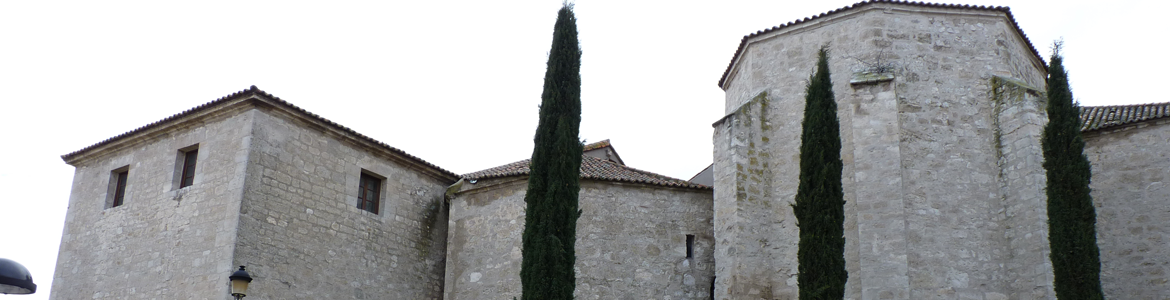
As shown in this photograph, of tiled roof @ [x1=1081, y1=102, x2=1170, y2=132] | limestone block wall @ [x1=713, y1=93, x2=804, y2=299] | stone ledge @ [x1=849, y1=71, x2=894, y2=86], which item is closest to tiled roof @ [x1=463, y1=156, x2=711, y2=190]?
limestone block wall @ [x1=713, y1=93, x2=804, y2=299]

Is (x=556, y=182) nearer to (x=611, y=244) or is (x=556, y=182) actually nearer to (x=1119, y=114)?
(x=611, y=244)

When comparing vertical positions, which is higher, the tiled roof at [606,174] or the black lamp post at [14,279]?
the tiled roof at [606,174]

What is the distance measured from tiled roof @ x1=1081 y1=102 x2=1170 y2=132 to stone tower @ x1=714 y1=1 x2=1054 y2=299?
133cm

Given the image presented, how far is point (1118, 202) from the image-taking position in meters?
15.7

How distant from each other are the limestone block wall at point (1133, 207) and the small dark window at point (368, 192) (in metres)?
13.3

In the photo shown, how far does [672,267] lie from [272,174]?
7.32 m

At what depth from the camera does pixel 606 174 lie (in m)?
17.0

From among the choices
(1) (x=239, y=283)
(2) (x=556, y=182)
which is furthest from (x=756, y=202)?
(1) (x=239, y=283)

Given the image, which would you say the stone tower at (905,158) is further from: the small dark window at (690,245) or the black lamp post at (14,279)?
the black lamp post at (14,279)

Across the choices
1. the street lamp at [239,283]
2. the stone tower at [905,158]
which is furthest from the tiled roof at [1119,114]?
the street lamp at [239,283]

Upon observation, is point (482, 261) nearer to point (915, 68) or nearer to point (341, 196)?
point (341, 196)

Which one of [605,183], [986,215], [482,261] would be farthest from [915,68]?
[482,261]

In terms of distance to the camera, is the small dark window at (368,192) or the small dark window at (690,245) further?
the small dark window at (368,192)

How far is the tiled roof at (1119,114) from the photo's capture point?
15.8m
